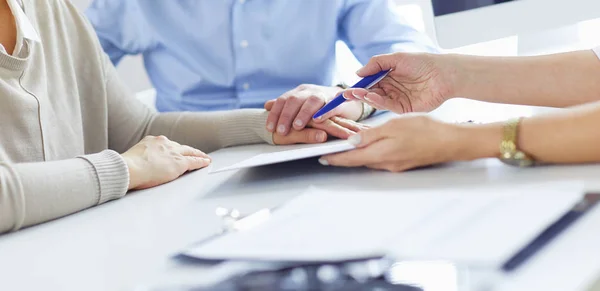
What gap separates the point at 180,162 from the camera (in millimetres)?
1051

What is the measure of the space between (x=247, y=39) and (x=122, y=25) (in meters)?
0.33

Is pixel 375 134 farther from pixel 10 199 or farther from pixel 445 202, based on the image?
pixel 10 199

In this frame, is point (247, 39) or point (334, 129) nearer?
point (334, 129)

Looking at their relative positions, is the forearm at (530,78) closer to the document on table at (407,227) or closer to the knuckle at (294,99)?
the knuckle at (294,99)

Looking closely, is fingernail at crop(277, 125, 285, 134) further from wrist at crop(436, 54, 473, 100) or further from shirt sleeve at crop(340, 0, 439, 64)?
shirt sleeve at crop(340, 0, 439, 64)

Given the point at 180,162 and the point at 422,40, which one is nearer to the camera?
the point at 180,162

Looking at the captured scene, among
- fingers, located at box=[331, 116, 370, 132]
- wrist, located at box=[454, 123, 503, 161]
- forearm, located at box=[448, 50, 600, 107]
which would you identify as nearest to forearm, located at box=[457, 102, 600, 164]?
wrist, located at box=[454, 123, 503, 161]

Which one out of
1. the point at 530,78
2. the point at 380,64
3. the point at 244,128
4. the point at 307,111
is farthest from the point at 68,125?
the point at 530,78

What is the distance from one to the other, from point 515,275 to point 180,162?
66 centimetres

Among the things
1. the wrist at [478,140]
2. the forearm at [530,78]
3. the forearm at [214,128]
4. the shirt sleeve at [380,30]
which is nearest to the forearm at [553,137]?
the wrist at [478,140]

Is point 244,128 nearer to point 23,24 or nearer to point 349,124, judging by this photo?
point 349,124

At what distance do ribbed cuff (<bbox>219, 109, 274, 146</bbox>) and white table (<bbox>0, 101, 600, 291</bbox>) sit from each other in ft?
0.74

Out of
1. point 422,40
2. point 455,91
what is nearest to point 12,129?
point 455,91

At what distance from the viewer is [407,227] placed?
578 mm
